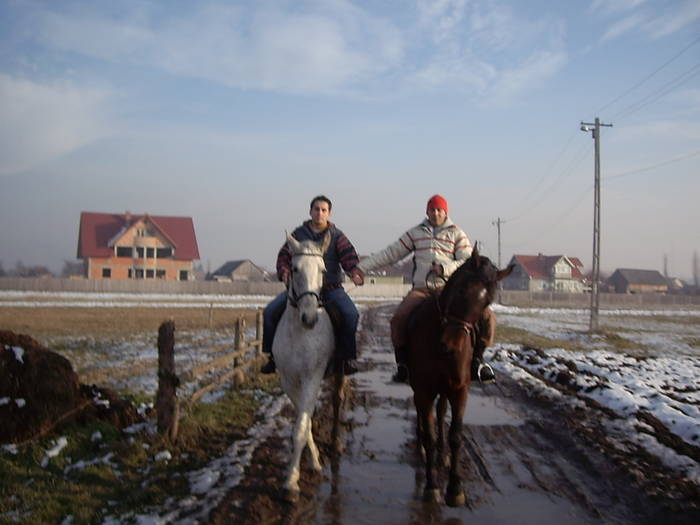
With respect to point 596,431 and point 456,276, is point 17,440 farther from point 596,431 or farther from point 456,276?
point 596,431

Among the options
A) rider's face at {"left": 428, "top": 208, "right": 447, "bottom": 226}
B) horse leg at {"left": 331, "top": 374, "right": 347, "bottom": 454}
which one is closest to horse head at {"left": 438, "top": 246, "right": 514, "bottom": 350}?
rider's face at {"left": 428, "top": 208, "right": 447, "bottom": 226}

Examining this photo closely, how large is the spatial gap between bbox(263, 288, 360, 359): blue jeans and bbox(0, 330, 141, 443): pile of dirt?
273 centimetres

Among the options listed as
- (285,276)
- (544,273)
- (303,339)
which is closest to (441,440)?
(303,339)

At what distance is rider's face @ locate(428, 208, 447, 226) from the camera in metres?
6.69

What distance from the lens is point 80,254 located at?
67.4m

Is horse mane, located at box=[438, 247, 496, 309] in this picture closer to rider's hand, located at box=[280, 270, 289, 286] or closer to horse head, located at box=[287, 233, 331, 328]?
horse head, located at box=[287, 233, 331, 328]

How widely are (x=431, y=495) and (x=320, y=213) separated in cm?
325

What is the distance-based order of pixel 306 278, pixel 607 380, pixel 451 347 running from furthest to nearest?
pixel 607 380
pixel 306 278
pixel 451 347

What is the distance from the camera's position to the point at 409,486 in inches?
229

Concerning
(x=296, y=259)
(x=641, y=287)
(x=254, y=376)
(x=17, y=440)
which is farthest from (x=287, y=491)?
(x=641, y=287)

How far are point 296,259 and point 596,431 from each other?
5264 millimetres

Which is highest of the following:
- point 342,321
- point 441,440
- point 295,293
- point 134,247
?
point 134,247

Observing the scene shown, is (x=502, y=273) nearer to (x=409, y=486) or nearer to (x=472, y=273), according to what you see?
(x=472, y=273)

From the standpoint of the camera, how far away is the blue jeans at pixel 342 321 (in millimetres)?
6523
